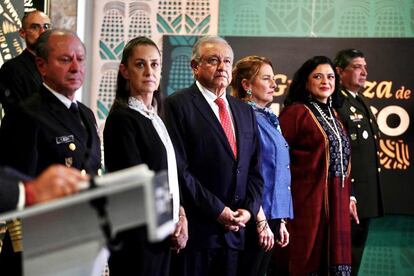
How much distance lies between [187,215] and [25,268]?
162cm

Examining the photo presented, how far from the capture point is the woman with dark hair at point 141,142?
279 centimetres

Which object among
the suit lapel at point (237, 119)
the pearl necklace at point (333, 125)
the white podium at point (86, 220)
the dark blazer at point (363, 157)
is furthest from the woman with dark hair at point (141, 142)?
the dark blazer at point (363, 157)

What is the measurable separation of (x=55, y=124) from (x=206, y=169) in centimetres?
83

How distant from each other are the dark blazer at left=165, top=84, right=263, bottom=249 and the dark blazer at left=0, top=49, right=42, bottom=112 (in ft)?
2.23

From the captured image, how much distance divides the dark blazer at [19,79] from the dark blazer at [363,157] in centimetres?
182

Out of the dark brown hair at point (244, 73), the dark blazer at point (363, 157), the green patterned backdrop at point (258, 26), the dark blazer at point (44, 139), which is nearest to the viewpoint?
the dark blazer at point (44, 139)

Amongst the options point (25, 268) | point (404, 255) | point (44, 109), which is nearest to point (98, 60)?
point (404, 255)

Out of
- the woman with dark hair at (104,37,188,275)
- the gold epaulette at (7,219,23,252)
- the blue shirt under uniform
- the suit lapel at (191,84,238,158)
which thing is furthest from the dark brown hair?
the gold epaulette at (7,219,23,252)

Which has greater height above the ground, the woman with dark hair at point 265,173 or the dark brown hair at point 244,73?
the dark brown hair at point 244,73

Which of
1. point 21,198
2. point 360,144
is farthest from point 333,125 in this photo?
point 21,198

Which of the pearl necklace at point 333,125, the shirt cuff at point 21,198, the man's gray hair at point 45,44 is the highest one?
the man's gray hair at point 45,44

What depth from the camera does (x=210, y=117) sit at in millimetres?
3305

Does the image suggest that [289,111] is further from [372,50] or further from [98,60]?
[98,60]

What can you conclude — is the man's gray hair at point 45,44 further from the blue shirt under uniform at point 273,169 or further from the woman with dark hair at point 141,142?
the blue shirt under uniform at point 273,169
